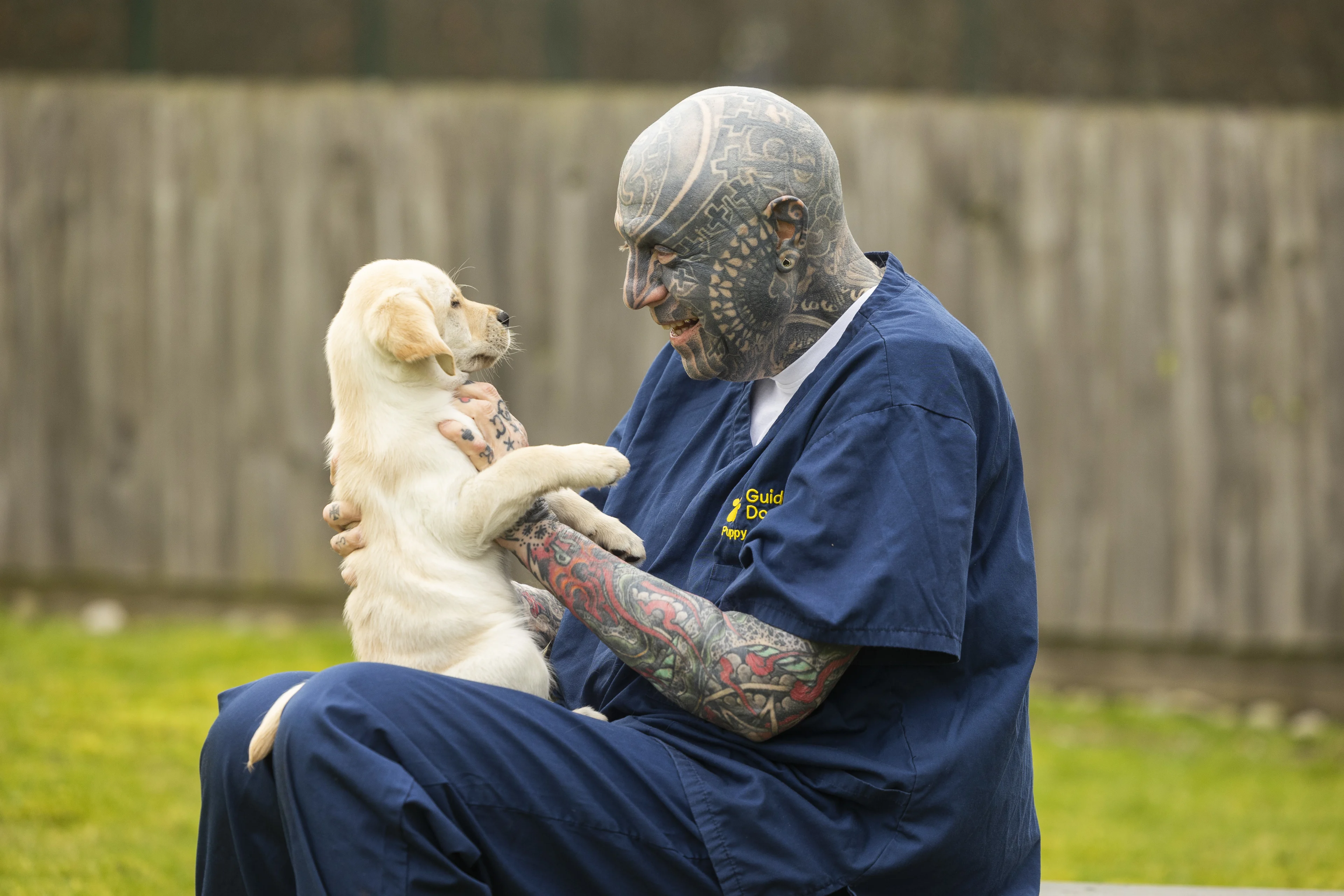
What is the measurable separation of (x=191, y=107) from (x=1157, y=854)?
5319mm

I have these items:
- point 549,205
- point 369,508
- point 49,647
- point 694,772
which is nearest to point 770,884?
point 694,772

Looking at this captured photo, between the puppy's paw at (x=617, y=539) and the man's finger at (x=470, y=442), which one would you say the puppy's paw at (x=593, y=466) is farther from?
the man's finger at (x=470, y=442)

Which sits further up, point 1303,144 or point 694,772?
point 1303,144

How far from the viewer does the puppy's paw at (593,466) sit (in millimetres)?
2389

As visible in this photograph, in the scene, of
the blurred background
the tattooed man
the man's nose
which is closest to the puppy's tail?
the tattooed man

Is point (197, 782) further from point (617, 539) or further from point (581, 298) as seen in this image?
point (617, 539)

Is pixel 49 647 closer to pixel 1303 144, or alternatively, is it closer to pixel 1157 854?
pixel 1157 854

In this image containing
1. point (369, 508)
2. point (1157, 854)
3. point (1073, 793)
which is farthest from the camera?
point (1073, 793)

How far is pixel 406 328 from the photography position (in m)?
2.50

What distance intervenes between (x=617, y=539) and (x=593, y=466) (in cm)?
19

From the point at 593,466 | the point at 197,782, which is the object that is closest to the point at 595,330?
the point at 197,782

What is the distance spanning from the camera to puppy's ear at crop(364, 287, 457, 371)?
2480 millimetres

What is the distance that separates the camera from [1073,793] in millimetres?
4996

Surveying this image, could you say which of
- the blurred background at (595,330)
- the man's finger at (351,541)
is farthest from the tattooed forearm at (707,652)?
the blurred background at (595,330)
